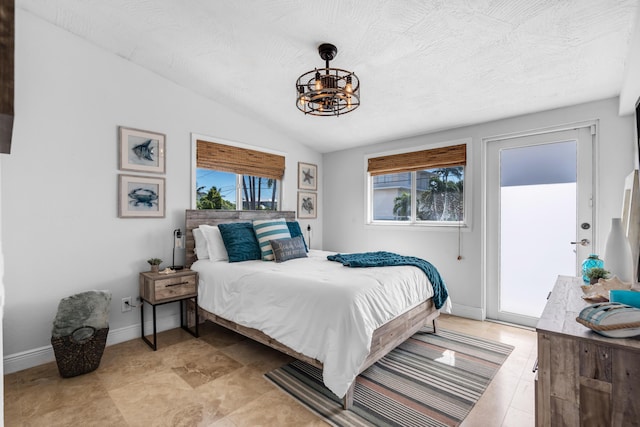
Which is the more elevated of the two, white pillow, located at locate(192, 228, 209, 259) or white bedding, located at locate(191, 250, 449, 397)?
white pillow, located at locate(192, 228, 209, 259)

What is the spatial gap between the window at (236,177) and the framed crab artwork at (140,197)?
1.55ft

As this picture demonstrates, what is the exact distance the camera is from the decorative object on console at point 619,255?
189 cm

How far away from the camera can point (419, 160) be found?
4.11 metres

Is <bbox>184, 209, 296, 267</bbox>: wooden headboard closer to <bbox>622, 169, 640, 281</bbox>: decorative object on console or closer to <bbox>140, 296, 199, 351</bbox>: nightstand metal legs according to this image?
<bbox>140, 296, 199, 351</bbox>: nightstand metal legs

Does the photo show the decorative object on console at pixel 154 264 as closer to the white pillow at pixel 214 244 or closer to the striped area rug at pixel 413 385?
the white pillow at pixel 214 244

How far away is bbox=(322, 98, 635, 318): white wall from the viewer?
2.85 metres

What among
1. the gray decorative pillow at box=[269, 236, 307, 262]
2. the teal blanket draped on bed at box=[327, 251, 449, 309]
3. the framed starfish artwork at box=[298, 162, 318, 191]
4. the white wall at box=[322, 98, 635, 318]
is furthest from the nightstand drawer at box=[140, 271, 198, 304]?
the white wall at box=[322, 98, 635, 318]

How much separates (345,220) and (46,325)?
11.9 feet

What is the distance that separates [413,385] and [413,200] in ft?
8.11

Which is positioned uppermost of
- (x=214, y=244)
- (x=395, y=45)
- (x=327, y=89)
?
(x=395, y=45)

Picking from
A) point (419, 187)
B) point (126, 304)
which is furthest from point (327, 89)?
point (126, 304)

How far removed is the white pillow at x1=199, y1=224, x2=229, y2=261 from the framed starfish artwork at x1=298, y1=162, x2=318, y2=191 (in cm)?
172

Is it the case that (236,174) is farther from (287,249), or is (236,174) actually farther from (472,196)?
(472,196)

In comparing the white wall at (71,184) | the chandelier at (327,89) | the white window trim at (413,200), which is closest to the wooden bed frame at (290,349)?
the white wall at (71,184)
